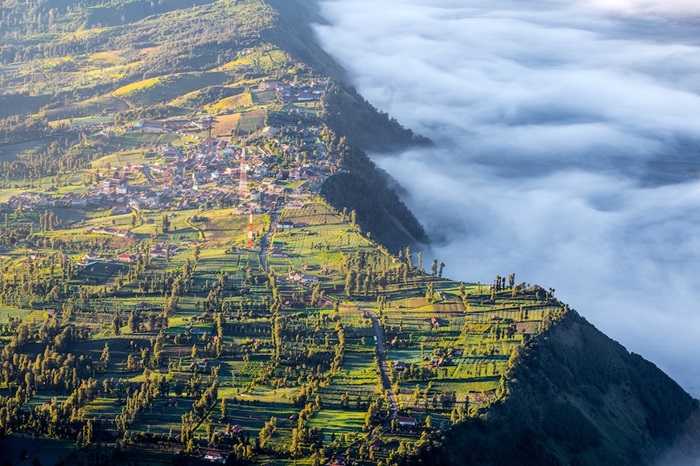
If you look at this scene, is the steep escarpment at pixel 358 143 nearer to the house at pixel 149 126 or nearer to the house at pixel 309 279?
the house at pixel 309 279

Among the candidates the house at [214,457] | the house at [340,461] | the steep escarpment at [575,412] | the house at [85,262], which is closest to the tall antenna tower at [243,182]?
the house at [85,262]

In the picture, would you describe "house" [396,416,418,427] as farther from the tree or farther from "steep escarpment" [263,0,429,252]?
"steep escarpment" [263,0,429,252]

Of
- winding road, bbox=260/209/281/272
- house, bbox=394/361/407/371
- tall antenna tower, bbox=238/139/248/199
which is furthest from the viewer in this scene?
tall antenna tower, bbox=238/139/248/199

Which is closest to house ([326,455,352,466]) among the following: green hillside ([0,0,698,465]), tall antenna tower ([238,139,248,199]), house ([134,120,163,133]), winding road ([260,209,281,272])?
green hillside ([0,0,698,465])

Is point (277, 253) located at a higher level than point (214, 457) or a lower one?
higher

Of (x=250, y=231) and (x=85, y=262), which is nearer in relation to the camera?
(x=85, y=262)

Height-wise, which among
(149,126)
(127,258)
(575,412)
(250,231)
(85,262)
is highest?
(149,126)

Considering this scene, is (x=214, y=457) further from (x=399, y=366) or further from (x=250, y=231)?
(x=250, y=231)

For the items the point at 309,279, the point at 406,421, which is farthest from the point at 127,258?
the point at 406,421

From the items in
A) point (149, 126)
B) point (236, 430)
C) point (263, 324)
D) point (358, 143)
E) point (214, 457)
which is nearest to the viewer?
point (214, 457)
